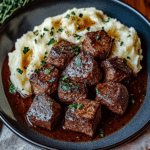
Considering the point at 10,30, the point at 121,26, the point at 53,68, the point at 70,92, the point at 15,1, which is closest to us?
the point at 70,92

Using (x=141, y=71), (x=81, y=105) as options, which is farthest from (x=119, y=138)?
(x=141, y=71)

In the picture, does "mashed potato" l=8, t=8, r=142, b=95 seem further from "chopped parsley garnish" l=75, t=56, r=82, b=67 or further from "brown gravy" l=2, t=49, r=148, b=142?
"chopped parsley garnish" l=75, t=56, r=82, b=67

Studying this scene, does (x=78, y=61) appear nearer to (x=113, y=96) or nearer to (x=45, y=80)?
(x=45, y=80)

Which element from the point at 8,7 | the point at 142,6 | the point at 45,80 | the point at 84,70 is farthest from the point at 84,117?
the point at 8,7

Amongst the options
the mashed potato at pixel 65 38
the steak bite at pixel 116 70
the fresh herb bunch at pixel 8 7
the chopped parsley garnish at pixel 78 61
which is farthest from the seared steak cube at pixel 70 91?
the fresh herb bunch at pixel 8 7

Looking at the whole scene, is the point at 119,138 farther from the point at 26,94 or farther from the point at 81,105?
the point at 26,94

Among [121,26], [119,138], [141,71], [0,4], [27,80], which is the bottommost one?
[119,138]
